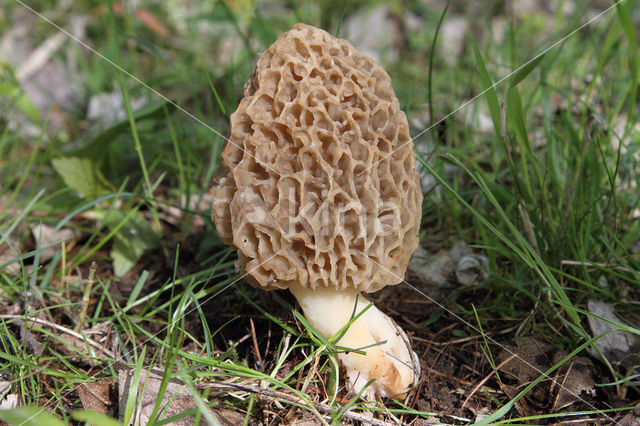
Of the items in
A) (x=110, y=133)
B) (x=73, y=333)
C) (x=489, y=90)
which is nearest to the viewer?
(x=489, y=90)

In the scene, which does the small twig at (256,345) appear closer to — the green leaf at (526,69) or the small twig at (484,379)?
the small twig at (484,379)

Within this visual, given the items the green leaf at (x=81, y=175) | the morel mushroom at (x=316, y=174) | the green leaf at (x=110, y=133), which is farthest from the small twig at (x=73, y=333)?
the green leaf at (x=110, y=133)

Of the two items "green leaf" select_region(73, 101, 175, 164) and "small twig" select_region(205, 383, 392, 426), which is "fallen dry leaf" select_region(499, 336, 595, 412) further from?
"green leaf" select_region(73, 101, 175, 164)

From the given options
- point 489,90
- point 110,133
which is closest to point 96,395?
point 110,133

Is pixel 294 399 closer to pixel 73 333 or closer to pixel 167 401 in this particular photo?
pixel 167 401

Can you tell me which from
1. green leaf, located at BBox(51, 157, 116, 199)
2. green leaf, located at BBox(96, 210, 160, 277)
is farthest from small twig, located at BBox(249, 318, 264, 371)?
green leaf, located at BBox(51, 157, 116, 199)

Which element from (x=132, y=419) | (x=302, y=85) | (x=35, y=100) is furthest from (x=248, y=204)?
(x=35, y=100)
